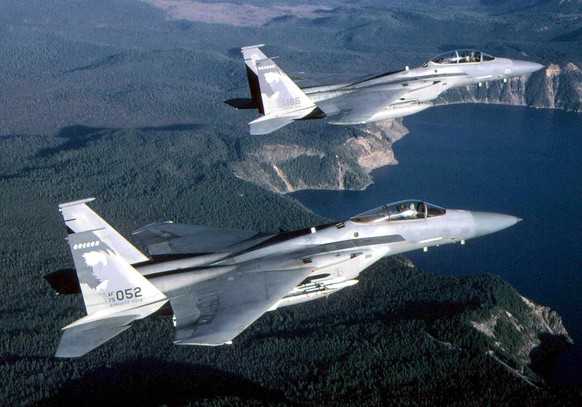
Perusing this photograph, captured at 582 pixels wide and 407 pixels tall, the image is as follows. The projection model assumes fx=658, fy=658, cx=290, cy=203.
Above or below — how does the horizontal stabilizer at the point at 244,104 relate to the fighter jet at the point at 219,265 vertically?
above

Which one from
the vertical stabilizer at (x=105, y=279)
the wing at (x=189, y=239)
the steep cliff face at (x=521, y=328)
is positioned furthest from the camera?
the steep cliff face at (x=521, y=328)

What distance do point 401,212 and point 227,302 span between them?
12.6 meters

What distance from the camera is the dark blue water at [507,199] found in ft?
398

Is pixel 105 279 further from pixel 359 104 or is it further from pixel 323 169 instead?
pixel 323 169

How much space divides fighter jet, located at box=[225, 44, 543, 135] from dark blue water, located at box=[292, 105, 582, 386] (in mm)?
62664

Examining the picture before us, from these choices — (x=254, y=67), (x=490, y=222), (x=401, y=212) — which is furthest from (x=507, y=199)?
(x=401, y=212)

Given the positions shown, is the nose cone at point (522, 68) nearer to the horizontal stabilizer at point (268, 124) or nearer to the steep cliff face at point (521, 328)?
the horizontal stabilizer at point (268, 124)

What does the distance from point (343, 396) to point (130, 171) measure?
12332 cm

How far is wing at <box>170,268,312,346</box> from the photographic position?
32.8 meters

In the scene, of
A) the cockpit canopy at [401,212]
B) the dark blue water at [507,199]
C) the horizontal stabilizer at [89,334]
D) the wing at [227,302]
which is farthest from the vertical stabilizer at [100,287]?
the dark blue water at [507,199]

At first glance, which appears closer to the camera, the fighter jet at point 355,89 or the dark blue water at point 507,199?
the fighter jet at point 355,89

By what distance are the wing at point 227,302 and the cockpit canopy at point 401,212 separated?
5756 mm

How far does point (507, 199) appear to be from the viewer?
151 metres

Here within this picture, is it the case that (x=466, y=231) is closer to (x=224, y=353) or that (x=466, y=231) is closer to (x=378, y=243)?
(x=378, y=243)
